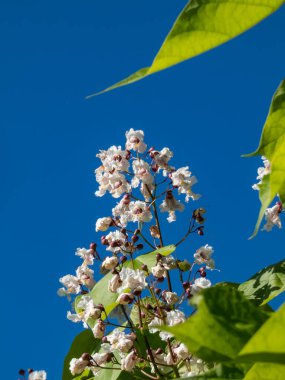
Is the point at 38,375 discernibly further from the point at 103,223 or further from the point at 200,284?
the point at 103,223

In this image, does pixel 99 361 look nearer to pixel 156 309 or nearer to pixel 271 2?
pixel 156 309

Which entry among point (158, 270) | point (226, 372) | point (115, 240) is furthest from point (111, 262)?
point (226, 372)

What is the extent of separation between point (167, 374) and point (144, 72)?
4.44ft

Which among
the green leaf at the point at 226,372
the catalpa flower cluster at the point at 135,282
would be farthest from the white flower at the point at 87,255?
the green leaf at the point at 226,372

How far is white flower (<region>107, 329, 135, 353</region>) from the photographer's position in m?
1.72

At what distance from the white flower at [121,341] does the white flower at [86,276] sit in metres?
0.33

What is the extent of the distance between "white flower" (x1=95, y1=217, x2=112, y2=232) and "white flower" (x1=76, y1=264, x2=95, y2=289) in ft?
0.50

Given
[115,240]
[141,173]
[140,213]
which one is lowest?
[115,240]

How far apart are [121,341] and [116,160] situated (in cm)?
81

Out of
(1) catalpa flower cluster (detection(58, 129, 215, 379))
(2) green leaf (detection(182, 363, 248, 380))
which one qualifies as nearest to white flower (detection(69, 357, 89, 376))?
(1) catalpa flower cluster (detection(58, 129, 215, 379))

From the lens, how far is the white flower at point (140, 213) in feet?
7.02

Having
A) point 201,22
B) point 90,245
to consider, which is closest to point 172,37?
point 201,22

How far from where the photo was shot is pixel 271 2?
1.69 feet

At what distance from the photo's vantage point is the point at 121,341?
5.66 ft
